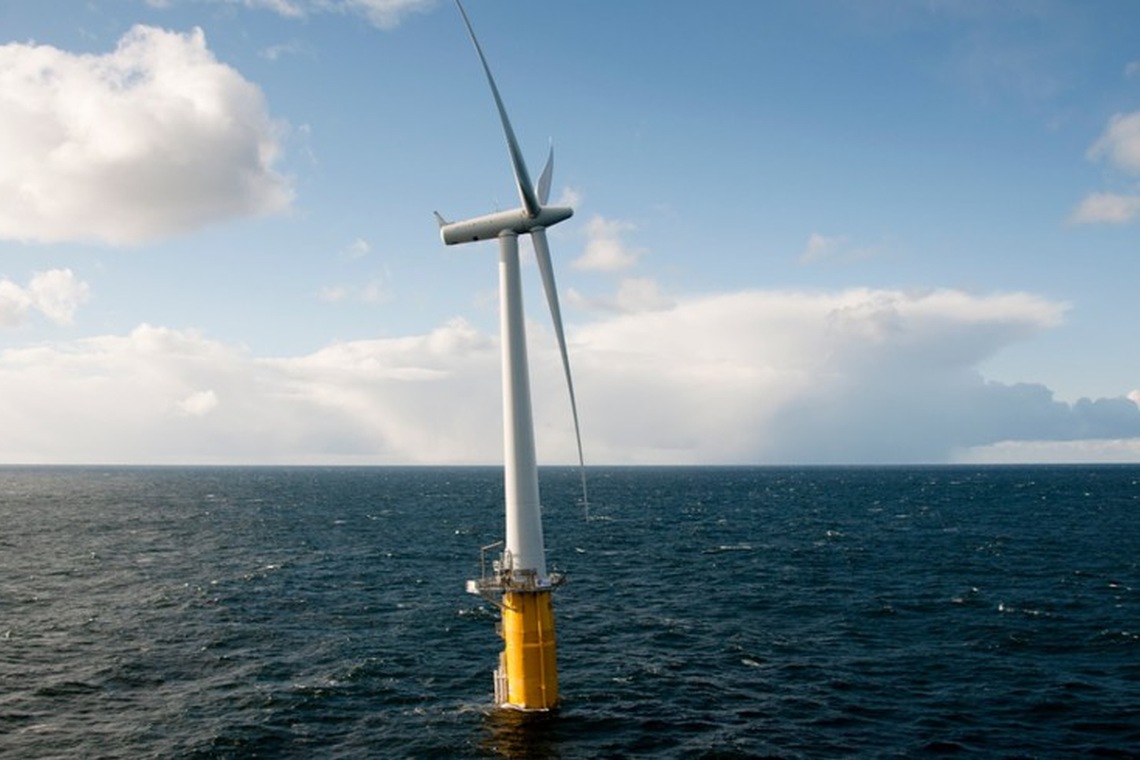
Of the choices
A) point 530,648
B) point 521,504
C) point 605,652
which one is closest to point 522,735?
point 530,648

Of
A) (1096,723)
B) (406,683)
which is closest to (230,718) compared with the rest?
(406,683)

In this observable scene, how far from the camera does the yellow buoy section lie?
145ft

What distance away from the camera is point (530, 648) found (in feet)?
146

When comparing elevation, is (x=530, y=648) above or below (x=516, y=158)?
below

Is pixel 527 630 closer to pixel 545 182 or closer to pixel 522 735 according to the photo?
pixel 522 735

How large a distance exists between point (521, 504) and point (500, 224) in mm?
16067

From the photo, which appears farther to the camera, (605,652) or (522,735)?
(605,652)

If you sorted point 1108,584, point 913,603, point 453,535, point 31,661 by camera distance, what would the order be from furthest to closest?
point 453,535
point 1108,584
point 913,603
point 31,661

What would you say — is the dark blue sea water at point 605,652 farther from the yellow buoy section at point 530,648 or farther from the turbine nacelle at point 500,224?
the turbine nacelle at point 500,224

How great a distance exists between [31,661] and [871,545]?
110248 millimetres

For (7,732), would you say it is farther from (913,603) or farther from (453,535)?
(453,535)

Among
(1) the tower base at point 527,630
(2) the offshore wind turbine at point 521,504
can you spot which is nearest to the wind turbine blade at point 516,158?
(2) the offshore wind turbine at point 521,504

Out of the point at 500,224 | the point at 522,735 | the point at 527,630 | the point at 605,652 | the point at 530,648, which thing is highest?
the point at 500,224

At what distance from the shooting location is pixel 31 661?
62.9m
